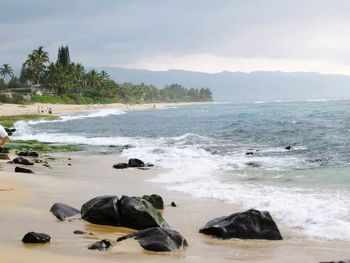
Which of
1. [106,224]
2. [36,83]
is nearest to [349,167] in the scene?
[106,224]

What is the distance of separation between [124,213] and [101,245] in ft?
6.18

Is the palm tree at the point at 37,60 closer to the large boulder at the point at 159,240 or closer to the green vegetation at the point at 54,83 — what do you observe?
the green vegetation at the point at 54,83

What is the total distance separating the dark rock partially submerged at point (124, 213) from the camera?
9.09m

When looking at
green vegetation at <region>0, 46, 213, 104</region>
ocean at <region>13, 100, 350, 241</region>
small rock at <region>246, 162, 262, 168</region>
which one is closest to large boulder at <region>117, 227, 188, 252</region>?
ocean at <region>13, 100, 350, 241</region>

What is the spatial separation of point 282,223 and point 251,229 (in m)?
1.63

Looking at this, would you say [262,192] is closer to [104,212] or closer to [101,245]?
[104,212]

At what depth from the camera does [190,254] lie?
7.46 m

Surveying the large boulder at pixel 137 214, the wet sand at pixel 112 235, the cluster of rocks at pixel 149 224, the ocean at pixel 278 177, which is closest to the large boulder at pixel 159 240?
the cluster of rocks at pixel 149 224

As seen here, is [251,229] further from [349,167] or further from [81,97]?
[81,97]

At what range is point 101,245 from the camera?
745cm

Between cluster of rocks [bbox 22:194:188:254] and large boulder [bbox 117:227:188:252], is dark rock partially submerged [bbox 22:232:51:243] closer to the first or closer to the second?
cluster of rocks [bbox 22:194:188:254]

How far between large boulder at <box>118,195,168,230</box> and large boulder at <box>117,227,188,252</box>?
1.20m

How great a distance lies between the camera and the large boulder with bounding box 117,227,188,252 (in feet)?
24.4

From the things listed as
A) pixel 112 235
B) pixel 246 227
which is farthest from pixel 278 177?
pixel 112 235
